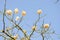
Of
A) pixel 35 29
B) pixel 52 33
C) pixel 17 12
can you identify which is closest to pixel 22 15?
pixel 17 12

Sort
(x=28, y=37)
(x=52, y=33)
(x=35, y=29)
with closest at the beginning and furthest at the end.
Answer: (x=28, y=37), (x=35, y=29), (x=52, y=33)

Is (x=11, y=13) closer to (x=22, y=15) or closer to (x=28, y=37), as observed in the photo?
(x=22, y=15)

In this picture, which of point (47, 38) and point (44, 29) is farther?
point (47, 38)

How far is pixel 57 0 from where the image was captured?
94.0 inches

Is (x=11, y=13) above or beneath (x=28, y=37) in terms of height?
above

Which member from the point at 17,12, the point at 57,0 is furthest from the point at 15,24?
the point at 57,0

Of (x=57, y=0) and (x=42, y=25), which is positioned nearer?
(x=42, y=25)

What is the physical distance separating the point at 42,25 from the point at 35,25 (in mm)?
116

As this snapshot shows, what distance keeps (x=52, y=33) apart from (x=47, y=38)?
0.42 ft

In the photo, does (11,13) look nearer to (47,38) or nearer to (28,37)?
(28,37)

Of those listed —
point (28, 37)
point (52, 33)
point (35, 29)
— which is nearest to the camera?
point (28, 37)

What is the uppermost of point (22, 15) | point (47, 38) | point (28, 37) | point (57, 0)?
point (57, 0)

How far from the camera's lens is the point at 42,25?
2.24 metres

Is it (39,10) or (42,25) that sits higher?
(39,10)
